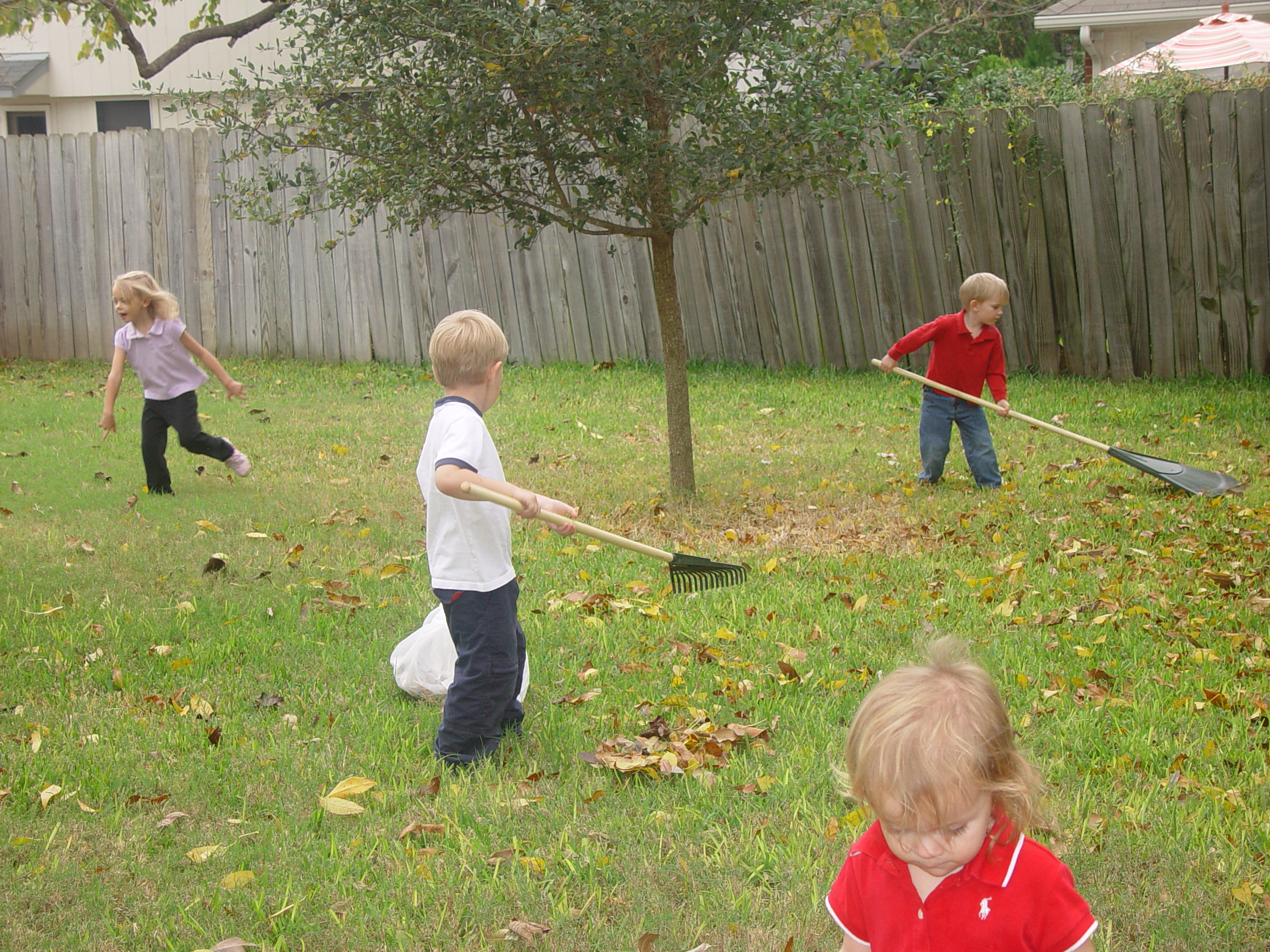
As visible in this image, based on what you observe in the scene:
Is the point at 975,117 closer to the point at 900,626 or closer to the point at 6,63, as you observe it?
the point at 900,626

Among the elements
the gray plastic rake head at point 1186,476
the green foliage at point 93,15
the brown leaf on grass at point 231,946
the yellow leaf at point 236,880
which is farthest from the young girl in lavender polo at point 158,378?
the gray plastic rake head at point 1186,476

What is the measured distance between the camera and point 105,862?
304 cm

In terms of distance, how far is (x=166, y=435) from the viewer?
23.5 feet

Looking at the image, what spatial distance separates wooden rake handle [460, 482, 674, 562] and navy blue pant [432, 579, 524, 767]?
11.8 inches

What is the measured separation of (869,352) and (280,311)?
6390 millimetres

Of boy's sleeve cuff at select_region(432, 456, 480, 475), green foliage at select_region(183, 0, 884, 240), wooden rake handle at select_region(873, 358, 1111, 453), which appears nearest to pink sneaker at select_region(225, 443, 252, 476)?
green foliage at select_region(183, 0, 884, 240)

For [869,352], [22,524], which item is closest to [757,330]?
[869,352]

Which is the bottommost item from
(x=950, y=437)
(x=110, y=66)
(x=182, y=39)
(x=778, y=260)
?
(x=950, y=437)

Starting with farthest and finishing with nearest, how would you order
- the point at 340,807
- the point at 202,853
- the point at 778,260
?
1. the point at 778,260
2. the point at 340,807
3. the point at 202,853

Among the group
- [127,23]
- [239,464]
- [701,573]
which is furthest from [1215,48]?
[127,23]

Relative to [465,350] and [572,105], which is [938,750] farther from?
[572,105]

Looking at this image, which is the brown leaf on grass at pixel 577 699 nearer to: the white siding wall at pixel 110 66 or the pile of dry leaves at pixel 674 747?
the pile of dry leaves at pixel 674 747

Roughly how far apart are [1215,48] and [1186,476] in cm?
969

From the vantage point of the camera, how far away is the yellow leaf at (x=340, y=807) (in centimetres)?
328
